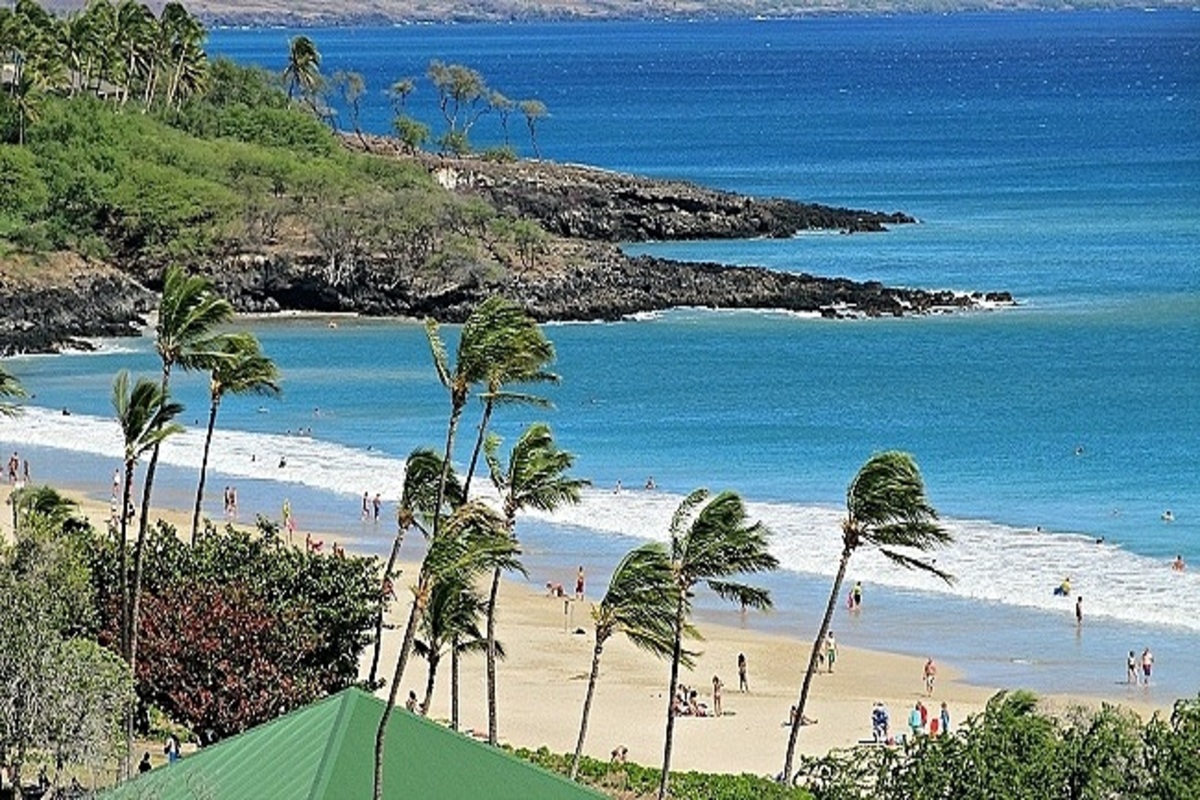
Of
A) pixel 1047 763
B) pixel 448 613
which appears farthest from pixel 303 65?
pixel 1047 763

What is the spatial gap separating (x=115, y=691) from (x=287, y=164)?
2531 inches

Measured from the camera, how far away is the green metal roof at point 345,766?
19.3 m

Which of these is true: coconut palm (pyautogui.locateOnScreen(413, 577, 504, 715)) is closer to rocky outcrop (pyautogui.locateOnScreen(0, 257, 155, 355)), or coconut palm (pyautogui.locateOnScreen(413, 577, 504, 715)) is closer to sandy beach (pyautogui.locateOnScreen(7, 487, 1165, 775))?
sandy beach (pyautogui.locateOnScreen(7, 487, 1165, 775))

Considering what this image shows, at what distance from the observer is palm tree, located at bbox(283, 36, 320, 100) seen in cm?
10031

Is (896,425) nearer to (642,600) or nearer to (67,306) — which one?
(67,306)

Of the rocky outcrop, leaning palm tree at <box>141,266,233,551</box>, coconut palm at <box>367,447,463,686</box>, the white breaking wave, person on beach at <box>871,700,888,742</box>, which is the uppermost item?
the rocky outcrop

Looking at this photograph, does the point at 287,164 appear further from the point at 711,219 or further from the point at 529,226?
the point at 711,219

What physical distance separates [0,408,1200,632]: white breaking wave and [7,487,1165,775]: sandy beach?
14.0 feet

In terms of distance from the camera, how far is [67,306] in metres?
73.4

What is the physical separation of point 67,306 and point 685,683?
42387mm

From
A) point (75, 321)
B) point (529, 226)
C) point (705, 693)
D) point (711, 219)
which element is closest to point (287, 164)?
point (529, 226)

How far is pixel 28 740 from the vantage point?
21.8m

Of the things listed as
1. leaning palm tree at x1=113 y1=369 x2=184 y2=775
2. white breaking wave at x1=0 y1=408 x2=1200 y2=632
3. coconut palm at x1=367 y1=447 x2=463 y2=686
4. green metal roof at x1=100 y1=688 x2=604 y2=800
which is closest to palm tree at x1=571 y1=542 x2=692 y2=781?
coconut palm at x1=367 y1=447 x2=463 y2=686

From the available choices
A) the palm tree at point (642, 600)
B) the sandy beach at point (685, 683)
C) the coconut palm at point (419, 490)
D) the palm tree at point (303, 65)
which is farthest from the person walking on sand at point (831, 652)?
the palm tree at point (303, 65)
